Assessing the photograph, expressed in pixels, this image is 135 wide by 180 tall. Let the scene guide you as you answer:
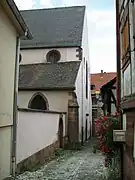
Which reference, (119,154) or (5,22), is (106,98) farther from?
(5,22)

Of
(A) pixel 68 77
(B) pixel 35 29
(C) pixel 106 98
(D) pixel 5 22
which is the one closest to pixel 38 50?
(B) pixel 35 29

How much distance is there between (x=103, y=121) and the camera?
8.29m

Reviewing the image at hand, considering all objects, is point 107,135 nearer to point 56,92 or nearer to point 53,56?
point 56,92

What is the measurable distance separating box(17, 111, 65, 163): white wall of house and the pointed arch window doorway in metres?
5.35

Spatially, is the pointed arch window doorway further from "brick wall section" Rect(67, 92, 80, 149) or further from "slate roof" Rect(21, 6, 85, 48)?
"slate roof" Rect(21, 6, 85, 48)

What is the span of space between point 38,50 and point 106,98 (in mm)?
14920

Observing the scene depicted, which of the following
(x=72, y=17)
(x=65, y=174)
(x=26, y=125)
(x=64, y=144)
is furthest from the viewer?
(x=72, y=17)

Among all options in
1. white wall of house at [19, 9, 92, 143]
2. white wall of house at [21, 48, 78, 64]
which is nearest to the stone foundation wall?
white wall of house at [19, 9, 92, 143]

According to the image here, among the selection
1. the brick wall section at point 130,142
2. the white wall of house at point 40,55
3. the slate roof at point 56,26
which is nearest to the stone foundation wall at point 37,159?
the brick wall section at point 130,142

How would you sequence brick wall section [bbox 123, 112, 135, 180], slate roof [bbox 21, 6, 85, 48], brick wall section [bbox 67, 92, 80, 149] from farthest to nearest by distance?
slate roof [bbox 21, 6, 85, 48] < brick wall section [bbox 67, 92, 80, 149] < brick wall section [bbox 123, 112, 135, 180]

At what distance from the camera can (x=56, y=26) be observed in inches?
1146

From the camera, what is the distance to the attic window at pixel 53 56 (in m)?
26.3

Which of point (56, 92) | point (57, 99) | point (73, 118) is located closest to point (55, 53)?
point (56, 92)

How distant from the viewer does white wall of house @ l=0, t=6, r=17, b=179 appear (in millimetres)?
8211
